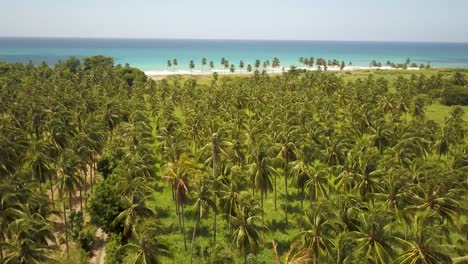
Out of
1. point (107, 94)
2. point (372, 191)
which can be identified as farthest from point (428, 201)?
point (107, 94)

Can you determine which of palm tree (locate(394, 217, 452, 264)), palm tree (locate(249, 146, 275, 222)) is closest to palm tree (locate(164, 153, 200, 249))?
palm tree (locate(249, 146, 275, 222))

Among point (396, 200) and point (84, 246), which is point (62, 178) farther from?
point (396, 200)

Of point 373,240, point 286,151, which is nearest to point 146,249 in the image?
point 373,240

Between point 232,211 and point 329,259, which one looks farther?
point 232,211

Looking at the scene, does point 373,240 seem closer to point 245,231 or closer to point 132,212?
point 245,231

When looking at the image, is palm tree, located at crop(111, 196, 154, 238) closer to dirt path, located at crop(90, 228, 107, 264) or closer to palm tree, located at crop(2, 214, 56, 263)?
palm tree, located at crop(2, 214, 56, 263)

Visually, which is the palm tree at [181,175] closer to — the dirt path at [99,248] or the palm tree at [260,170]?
the palm tree at [260,170]
